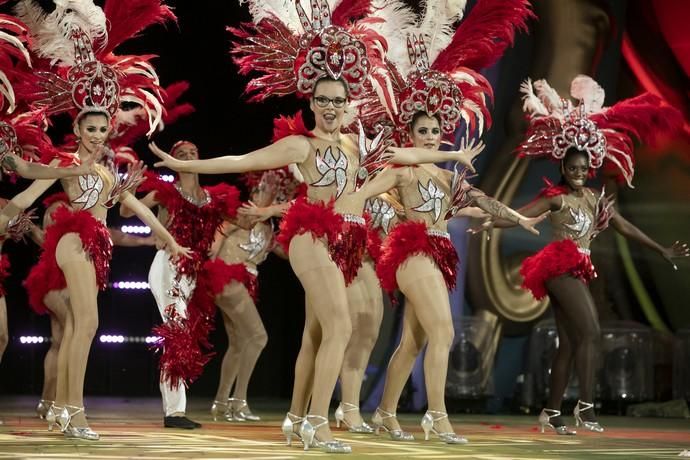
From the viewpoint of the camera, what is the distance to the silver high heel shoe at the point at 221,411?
7.78m

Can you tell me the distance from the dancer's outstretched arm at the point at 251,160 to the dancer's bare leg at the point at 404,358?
119cm

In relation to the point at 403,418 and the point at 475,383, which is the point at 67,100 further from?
the point at 475,383

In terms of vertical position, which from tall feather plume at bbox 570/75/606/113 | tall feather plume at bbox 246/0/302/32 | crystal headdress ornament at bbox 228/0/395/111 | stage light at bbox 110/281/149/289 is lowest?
stage light at bbox 110/281/149/289

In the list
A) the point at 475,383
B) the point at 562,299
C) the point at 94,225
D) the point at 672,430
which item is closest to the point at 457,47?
the point at 562,299

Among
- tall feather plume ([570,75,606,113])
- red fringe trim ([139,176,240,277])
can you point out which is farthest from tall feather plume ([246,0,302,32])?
tall feather plume ([570,75,606,113])

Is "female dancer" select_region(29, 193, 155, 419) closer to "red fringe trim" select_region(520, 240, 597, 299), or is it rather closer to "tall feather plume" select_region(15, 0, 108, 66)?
"tall feather plume" select_region(15, 0, 108, 66)

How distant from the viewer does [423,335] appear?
6152mm

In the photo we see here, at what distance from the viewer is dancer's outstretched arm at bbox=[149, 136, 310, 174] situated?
504 centimetres

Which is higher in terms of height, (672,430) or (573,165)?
(573,165)

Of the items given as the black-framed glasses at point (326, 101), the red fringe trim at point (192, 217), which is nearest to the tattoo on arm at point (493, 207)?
the black-framed glasses at point (326, 101)

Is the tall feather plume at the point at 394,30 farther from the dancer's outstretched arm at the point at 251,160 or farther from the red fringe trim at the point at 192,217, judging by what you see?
the red fringe trim at the point at 192,217

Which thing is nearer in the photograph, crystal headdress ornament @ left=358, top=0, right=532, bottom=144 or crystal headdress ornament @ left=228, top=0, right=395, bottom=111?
crystal headdress ornament @ left=228, top=0, right=395, bottom=111

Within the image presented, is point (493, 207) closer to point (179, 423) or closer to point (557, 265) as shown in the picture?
point (557, 265)

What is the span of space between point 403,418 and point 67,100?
3790 millimetres
